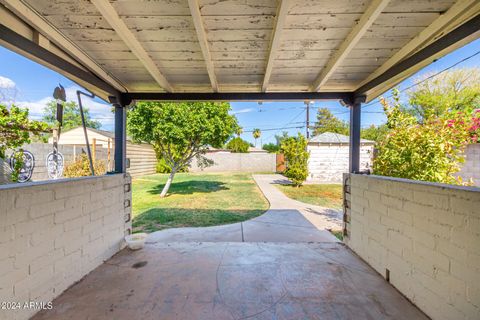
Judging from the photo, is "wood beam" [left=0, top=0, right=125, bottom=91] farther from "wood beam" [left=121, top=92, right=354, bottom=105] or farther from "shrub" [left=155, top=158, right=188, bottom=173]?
"shrub" [left=155, top=158, right=188, bottom=173]

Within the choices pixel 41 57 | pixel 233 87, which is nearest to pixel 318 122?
pixel 233 87

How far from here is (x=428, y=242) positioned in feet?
6.16

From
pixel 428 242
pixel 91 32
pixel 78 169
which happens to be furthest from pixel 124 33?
pixel 78 169

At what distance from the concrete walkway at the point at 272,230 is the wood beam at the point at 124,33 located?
2.64 meters

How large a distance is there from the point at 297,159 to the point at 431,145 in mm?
7272

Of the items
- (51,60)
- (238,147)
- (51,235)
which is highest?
(238,147)

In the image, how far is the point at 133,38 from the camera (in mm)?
2062

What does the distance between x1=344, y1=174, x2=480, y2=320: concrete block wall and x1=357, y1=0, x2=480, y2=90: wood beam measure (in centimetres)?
133

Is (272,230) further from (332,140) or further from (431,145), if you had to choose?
(332,140)

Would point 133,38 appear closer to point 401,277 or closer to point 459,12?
point 459,12

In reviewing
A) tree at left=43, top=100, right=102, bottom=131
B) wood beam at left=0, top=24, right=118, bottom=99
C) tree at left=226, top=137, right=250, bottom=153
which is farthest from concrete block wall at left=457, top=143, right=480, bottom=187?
tree at left=43, top=100, right=102, bottom=131

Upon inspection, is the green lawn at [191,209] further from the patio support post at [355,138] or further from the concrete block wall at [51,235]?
the patio support post at [355,138]

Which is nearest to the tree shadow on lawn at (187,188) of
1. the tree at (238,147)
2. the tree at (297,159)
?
the tree at (297,159)

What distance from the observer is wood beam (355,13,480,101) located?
69.5 inches
